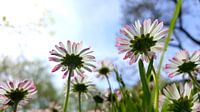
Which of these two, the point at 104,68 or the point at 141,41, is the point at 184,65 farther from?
the point at 104,68

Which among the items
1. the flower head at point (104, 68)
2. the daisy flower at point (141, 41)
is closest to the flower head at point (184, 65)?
the daisy flower at point (141, 41)

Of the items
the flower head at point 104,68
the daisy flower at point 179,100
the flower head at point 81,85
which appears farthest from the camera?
the flower head at point 104,68

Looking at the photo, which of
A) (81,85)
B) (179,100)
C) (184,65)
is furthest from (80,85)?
(179,100)

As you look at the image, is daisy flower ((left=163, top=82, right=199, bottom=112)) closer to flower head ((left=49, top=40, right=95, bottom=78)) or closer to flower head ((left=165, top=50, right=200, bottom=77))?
flower head ((left=165, top=50, right=200, bottom=77))

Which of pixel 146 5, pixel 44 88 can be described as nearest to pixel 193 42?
pixel 146 5

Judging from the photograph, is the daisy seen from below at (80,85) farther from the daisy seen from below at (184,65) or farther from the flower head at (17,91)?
the daisy seen from below at (184,65)

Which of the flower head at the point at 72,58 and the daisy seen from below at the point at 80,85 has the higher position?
the daisy seen from below at the point at 80,85
